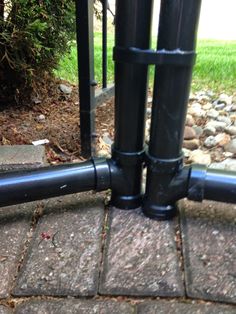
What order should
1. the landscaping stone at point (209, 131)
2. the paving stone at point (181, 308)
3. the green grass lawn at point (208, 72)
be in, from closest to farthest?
the paving stone at point (181, 308) → the landscaping stone at point (209, 131) → the green grass lawn at point (208, 72)

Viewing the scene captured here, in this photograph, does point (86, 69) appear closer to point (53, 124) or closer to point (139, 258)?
point (53, 124)

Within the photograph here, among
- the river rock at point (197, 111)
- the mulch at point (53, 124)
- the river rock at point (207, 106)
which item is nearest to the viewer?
the mulch at point (53, 124)

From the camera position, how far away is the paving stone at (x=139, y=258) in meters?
1.01

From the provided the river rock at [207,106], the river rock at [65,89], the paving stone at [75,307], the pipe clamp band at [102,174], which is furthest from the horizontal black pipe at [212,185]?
the river rock at [65,89]

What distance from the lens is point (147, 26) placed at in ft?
3.73

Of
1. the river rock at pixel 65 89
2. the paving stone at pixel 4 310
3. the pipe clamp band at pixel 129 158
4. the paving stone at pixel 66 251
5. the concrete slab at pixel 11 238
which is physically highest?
the pipe clamp band at pixel 129 158

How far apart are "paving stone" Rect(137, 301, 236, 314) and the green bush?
52.8 inches

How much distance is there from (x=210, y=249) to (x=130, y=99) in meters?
0.48

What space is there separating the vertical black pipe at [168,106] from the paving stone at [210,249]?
9 cm

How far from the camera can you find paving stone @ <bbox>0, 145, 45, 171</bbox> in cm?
156

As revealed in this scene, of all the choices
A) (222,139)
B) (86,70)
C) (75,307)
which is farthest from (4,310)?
(222,139)

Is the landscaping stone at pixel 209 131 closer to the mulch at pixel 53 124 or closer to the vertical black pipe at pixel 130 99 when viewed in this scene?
the mulch at pixel 53 124

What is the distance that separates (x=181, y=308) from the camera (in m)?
0.96

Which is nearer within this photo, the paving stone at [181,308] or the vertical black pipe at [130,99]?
the paving stone at [181,308]
